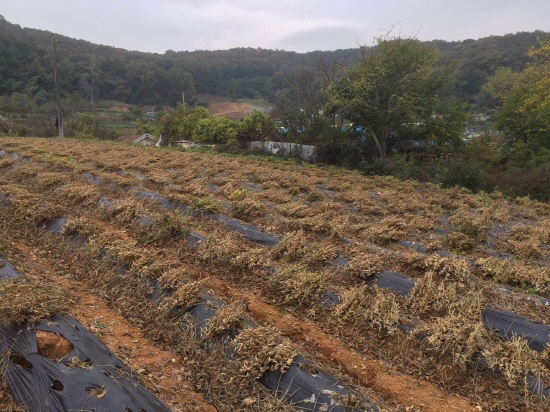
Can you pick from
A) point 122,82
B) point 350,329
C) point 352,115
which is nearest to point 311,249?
point 350,329

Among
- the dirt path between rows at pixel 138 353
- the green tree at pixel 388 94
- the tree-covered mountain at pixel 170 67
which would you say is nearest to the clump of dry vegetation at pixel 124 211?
the dirt path between rows at pixel 138 353

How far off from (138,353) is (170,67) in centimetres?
5575

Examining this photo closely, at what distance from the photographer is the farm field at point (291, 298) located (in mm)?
2561

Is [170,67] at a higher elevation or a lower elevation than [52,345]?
higher

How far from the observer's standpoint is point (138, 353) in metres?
2.91

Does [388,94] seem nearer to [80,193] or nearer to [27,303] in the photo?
[80,193]

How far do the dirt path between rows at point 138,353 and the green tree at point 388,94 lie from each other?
45.1ft

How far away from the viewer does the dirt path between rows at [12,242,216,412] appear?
2.52 meters

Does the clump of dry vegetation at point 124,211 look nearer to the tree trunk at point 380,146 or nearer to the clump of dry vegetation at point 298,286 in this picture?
the clump of dry vegetation at point 298,286

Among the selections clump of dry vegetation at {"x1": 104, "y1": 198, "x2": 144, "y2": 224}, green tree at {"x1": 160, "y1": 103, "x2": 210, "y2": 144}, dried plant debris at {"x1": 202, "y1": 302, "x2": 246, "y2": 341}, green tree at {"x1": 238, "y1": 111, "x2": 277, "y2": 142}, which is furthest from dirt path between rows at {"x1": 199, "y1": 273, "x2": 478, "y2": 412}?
green tree at {"x1": 160, "y1": 103, "x2": 210, "y2": 144}

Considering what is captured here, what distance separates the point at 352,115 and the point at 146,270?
13645 millimetres

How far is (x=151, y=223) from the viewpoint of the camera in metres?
5.20

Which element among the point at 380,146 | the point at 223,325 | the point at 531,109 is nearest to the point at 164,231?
the point at 223,325

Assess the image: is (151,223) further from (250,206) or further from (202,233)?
(250,206)
